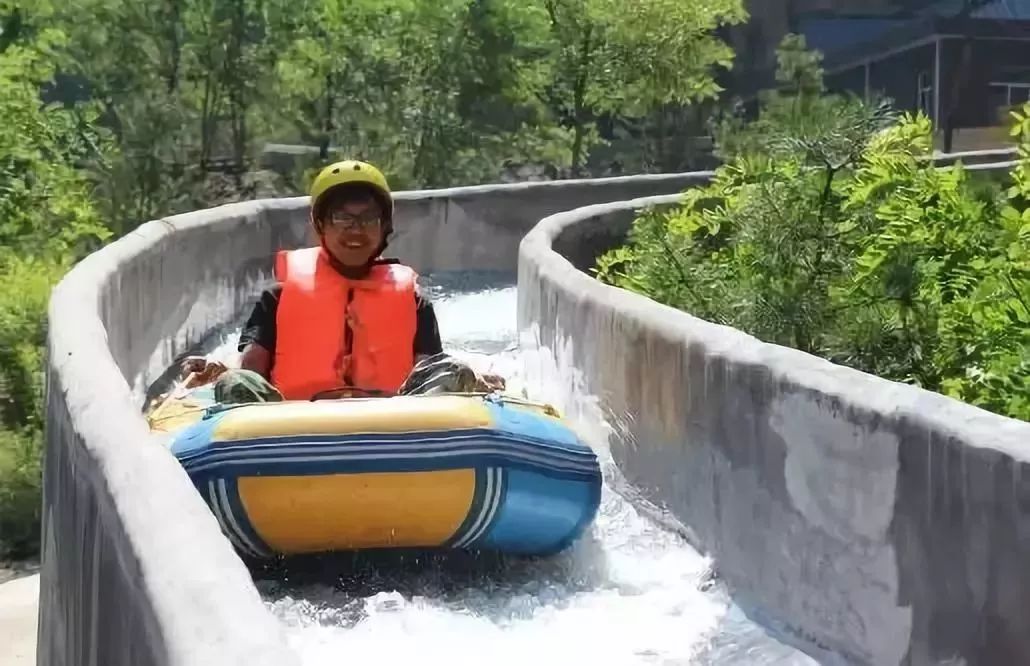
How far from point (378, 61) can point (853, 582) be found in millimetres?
27246

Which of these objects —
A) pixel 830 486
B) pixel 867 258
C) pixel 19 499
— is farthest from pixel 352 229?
pixel 19 499

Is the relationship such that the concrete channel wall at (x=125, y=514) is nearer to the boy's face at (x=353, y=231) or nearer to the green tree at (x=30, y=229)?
the boy's face at (x=353, y=231)

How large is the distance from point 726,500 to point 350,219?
1829mm

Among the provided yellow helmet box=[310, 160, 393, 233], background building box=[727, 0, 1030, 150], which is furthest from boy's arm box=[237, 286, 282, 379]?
background building box=[727, 0, 1030, 150]

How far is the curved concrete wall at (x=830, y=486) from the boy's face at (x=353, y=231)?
101 cm

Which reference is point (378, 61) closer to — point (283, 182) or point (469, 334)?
point (283, 182)

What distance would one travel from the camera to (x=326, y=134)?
31.2 m

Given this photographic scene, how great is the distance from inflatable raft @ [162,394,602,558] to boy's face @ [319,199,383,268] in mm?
1243

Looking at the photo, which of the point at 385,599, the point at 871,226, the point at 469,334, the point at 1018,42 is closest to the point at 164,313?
the point at 469,334

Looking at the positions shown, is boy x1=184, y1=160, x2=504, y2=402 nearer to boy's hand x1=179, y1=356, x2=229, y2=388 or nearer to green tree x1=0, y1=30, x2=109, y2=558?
boy's hand x1=179, y1=356, x2=229, y2=388

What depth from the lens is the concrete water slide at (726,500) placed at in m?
2.65

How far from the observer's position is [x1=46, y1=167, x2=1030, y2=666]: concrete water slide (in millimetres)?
2650

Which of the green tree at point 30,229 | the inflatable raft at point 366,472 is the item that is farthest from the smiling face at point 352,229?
the green tree at point 30,229

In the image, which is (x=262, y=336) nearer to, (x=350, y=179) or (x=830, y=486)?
(x=350, y=179)
